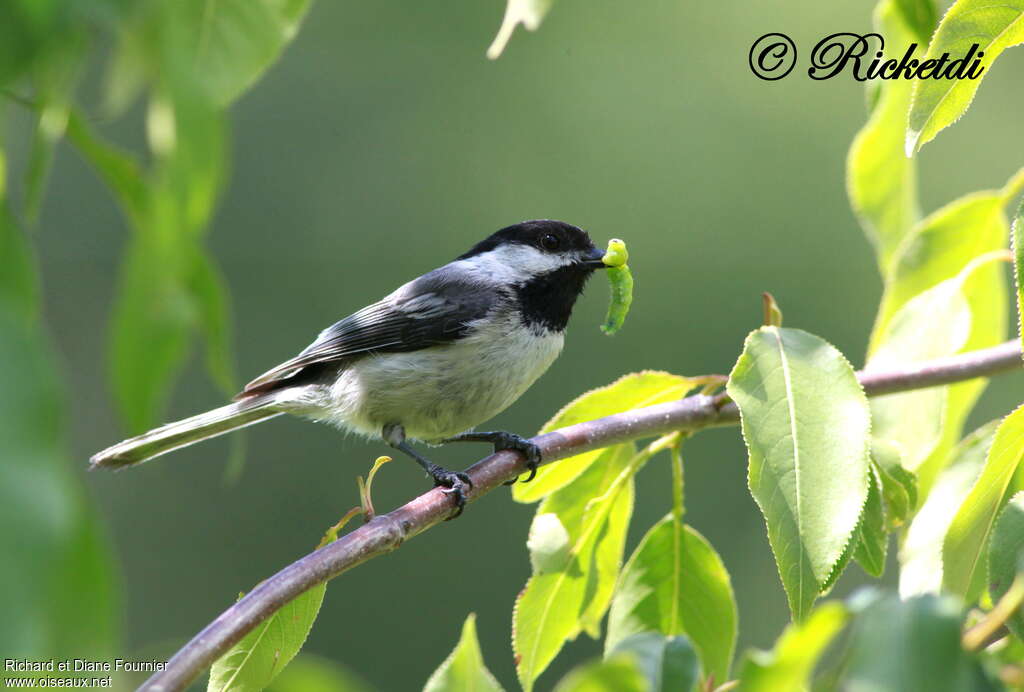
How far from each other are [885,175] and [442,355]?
1399 mm

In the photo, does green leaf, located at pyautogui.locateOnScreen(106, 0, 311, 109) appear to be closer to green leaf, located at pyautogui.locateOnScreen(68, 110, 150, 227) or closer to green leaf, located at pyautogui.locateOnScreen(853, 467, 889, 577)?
green leaf, located at pyautogui.locateOnScreen(68, 110, 150, 227)

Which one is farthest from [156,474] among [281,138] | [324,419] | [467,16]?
[324,419]

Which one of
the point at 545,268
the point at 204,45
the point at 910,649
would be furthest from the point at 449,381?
the point at 910,649

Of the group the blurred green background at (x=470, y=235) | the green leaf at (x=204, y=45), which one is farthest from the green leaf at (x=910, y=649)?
the blurred green background at (x=470, y=235)

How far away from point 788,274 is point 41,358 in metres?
7.50

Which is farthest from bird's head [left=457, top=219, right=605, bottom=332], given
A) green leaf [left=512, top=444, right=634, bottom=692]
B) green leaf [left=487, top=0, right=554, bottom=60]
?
green leaf [left=487, top=0, right=554, bottom=60]

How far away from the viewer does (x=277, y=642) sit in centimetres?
158

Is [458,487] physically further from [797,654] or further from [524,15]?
[797,654]

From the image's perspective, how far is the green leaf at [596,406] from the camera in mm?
1932

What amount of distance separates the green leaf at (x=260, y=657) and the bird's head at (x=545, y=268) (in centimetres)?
164

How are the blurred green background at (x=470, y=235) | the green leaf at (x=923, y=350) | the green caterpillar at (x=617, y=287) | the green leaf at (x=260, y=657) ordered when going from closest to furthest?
the green leaf at (x=260, y=657) < the green leaf at (x=923, y=350) < the green caterpillar at (x=617, y=287) < the blurred green background at (x=470, y=235)

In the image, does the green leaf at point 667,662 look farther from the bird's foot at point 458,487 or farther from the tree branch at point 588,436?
the bird's foot at point 458,487

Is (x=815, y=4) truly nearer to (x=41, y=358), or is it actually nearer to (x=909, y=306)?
(x=909, y=306)

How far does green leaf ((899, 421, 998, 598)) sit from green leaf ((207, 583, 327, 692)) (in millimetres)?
908
